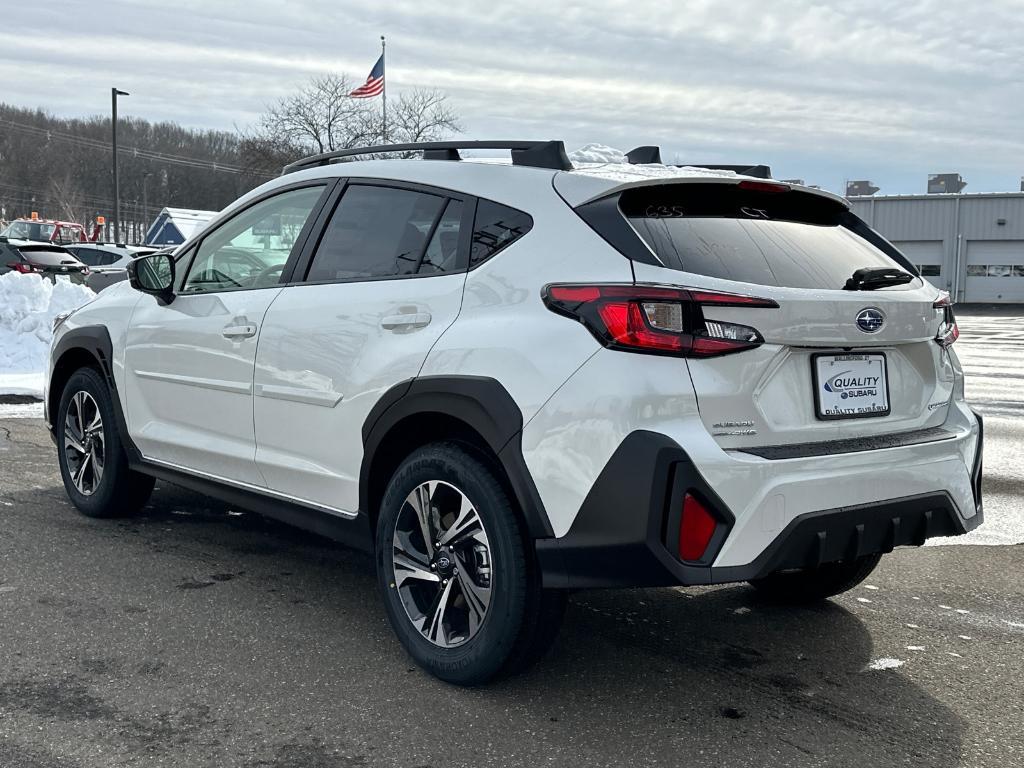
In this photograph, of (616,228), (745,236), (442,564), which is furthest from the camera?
(442,564)

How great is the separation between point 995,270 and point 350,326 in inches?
2114

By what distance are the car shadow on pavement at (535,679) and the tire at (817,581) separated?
0.33ft

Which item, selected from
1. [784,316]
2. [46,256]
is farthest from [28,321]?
[784,316]

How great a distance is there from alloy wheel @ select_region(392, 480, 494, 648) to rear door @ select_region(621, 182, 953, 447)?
899 millimetres

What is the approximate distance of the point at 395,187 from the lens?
406 cm

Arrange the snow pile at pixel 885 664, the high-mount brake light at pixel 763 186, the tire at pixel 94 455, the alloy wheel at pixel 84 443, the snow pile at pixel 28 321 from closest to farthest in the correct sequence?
the high-mount brake light at pixel 763 186, the snow pile at pixel 885 664, the tire at pixel 94 455, the alloy wheel at pixel 84 443, the snow pile at pixel 28 321

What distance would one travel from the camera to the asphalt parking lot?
3.10 m

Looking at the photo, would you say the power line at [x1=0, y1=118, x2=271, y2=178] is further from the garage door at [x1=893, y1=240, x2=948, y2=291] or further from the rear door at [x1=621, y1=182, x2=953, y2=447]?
the rear door at [x1=621, y1=182, x2=953, y2=447]

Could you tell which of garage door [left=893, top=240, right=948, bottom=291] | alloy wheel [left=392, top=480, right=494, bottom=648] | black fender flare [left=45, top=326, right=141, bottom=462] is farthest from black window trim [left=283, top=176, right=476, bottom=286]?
garage door [left=893, top=240, right=948, bottom=291]

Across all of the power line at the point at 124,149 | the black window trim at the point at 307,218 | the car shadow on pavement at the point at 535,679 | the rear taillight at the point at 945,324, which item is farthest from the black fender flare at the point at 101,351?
the power line at the point at 124,149

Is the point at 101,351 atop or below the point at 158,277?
below

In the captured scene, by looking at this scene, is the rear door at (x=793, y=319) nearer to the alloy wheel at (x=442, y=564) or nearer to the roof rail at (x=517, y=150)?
the roof rail at (x=517, y=150)

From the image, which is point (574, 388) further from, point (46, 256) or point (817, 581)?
point (46, 256)

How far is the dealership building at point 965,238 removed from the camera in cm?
5134
